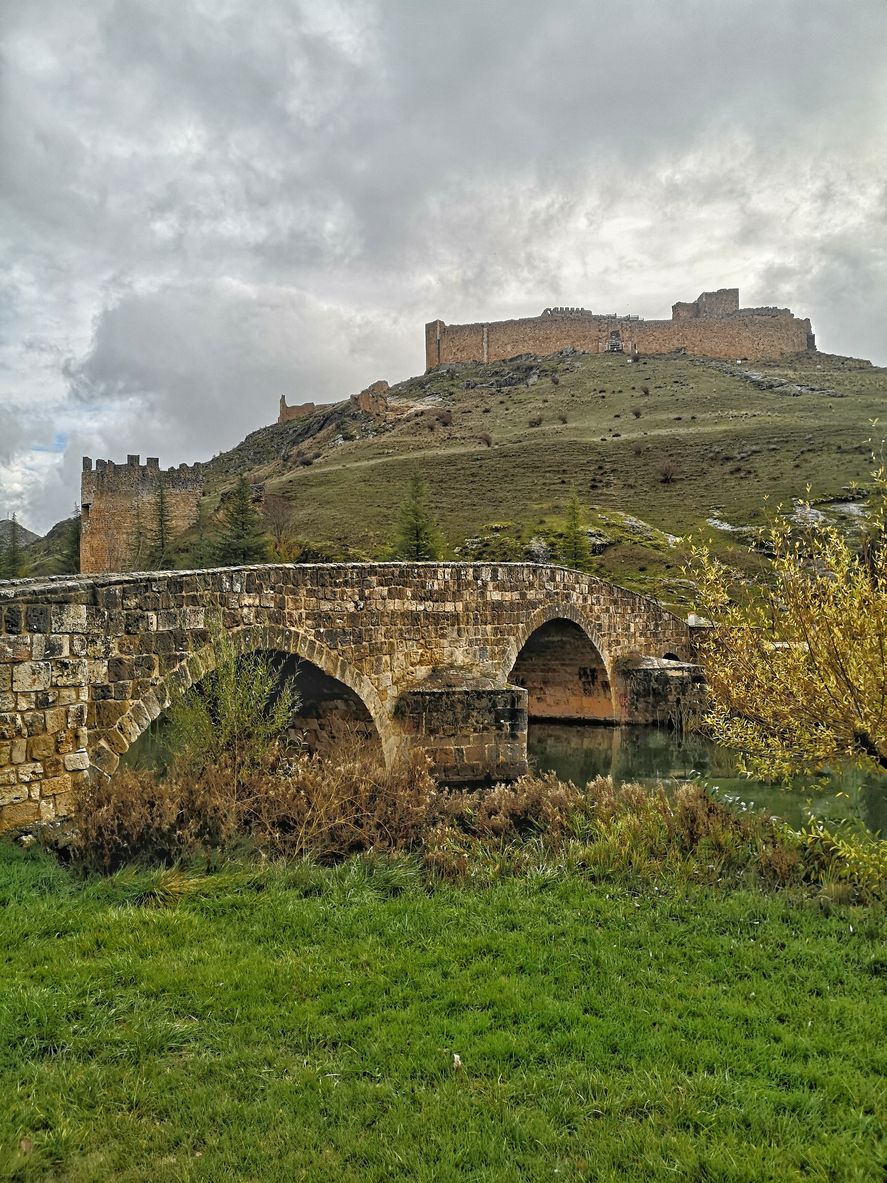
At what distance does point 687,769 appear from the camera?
15.0 meters

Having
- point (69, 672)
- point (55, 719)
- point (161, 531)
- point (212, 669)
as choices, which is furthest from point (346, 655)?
point (161, 531)

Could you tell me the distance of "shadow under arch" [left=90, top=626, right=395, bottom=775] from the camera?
6.89 m

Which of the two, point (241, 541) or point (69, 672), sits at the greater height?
point (241, 541)

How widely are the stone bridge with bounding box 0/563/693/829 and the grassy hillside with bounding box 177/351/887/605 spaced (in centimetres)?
1012

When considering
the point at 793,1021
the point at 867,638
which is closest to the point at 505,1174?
the point at 793,1021

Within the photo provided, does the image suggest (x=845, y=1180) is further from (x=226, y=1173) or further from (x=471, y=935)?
(x=471, y=935)

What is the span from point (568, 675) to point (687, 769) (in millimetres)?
5727

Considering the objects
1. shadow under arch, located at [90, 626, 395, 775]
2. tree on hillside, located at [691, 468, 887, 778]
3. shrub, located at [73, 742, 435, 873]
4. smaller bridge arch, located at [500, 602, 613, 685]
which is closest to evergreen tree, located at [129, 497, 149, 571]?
smaller bridge arch, located at [500, 602, 613, 685]

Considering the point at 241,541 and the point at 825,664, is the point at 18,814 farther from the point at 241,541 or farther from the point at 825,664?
the point at 241,541

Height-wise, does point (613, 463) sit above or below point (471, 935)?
above

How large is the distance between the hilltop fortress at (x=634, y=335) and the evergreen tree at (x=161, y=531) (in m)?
49.4

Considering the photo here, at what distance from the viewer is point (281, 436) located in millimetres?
82562

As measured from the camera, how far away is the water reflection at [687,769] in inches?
422

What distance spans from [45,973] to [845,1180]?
13.1 ft
